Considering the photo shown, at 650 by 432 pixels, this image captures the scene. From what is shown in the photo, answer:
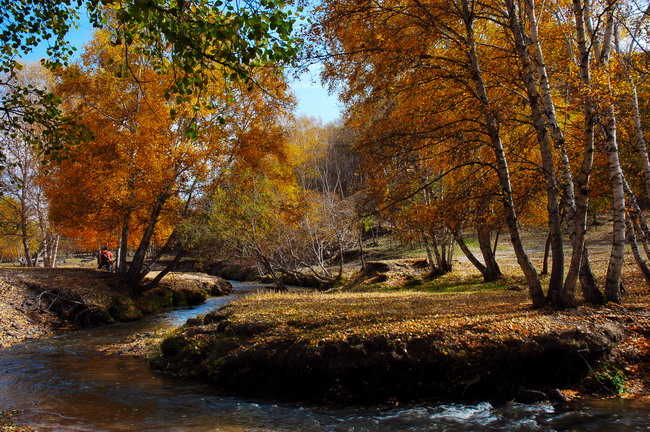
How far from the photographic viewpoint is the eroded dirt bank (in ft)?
20.5

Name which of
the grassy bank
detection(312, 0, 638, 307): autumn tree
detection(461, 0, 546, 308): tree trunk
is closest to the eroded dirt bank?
the grassy bank

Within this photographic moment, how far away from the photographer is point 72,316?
14.3 metres

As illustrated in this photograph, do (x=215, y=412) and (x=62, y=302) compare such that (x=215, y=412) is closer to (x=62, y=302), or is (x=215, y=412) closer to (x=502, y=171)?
(x=502, y=171)

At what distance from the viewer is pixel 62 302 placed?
1445 centimetres

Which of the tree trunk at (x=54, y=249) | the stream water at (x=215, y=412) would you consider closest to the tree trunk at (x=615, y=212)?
the stream water at (x=215, y=412)

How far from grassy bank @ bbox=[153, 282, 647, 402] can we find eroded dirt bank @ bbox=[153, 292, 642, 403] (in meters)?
0.02

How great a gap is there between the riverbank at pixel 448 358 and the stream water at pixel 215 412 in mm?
343

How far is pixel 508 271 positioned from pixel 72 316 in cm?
1788

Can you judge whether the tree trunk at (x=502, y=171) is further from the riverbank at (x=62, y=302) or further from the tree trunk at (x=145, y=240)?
the tree trunk at (x=145, y=240)

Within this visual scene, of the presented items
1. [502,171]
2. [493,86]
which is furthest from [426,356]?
[493,86]

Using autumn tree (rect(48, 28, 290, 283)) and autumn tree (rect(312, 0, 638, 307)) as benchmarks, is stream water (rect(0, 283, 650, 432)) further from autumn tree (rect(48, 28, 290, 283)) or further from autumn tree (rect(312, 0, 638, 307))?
autumn tree (rect(48, 28, 290, 283))

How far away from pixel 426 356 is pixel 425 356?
16 mm

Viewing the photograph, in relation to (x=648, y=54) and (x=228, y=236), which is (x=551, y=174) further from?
(x=228, y=236)

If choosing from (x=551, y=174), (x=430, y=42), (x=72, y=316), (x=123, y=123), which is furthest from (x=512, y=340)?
(x=123, y=123)
